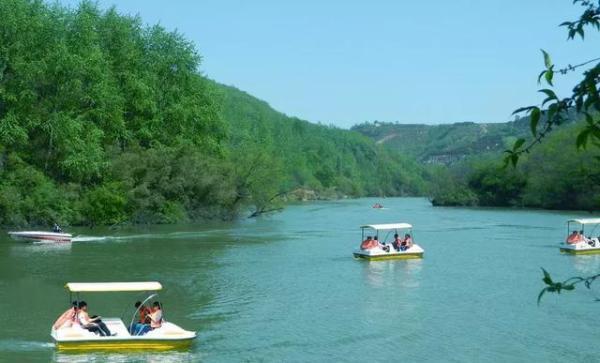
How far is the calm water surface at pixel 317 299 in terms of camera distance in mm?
21641

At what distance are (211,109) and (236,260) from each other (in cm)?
3818

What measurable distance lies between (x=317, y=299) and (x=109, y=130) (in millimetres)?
44236

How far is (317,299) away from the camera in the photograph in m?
29.6

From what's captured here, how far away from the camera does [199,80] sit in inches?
3063

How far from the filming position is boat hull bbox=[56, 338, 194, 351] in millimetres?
20297

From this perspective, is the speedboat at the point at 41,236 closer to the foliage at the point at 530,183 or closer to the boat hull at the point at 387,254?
the boat hull at the point at 387,254

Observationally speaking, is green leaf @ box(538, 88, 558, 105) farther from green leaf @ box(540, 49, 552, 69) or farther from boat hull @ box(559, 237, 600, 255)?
boat hull @ box(559, 237, 600, 255)

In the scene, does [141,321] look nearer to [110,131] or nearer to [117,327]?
[117,327]

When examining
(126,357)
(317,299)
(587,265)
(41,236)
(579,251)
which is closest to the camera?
(126,357)

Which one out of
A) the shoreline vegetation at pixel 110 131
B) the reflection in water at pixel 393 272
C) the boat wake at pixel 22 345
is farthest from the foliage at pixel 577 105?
the shoreline vegetation at pixel 110 131

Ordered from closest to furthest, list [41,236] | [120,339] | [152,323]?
[120,339], [152,323], [41,236]

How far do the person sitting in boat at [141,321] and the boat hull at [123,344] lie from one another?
0.43m

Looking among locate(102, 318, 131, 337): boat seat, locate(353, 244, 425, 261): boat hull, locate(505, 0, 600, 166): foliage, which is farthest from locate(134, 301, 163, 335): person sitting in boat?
locate(353, 244, 425, 261): boat hull

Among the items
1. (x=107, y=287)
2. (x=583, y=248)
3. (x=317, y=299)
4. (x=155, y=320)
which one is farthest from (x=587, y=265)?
(x=107, y=287)
